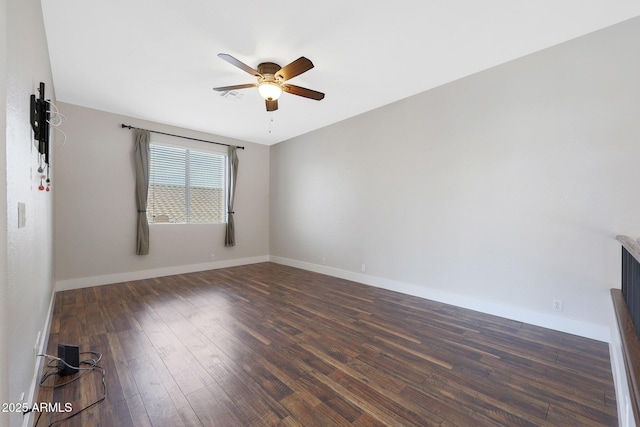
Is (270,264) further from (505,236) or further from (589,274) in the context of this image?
(589,274)

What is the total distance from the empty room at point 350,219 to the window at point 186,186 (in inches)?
3.3

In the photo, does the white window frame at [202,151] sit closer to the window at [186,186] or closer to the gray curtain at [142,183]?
the window at [186,186]

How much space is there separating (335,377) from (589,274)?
263cm

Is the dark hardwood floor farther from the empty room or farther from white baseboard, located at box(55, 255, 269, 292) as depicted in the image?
white baseboard, located at box(55, 255, 269, 292)

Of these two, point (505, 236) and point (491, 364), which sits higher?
point (505, 236)

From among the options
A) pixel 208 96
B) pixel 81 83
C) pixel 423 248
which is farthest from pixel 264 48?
pixel 423 248

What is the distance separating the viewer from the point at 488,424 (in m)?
1.47

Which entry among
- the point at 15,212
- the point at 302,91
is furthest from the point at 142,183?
the point at 15,212

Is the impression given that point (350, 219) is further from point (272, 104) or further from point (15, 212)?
point (15, 212)

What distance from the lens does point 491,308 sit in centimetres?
302

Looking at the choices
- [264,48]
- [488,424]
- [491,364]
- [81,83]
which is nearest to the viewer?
[488,424]

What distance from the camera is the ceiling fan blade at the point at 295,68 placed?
242 centimetres

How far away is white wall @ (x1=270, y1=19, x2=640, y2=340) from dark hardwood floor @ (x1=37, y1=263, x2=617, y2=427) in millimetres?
446

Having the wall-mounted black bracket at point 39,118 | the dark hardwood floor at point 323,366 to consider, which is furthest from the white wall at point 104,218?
the wall-mounted black bracket at point 39,118
